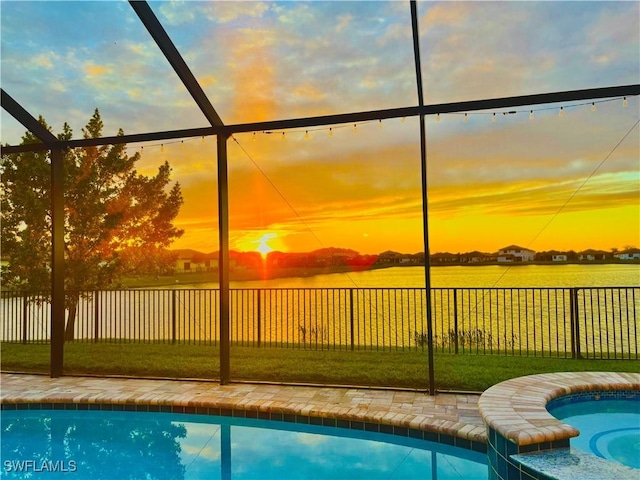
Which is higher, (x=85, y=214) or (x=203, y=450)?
(x=85, y=214)

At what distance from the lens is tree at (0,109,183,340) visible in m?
8.08

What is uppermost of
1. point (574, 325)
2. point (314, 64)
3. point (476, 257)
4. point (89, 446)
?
point (314, 64)

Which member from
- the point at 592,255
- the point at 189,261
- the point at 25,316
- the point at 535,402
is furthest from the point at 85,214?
the point at 592,255

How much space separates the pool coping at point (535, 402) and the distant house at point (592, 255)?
4.23 meters

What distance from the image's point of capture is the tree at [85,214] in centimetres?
808

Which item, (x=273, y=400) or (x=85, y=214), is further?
(x=85, y=214)

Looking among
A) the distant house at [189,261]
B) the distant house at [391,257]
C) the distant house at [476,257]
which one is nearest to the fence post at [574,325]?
the distant house at [476,257]

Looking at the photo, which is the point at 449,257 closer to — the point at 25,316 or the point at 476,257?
the point at 476,257

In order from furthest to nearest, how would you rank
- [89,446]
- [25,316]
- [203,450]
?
[25,316] < [89,446] < [203,450]

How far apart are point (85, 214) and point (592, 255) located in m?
9.70

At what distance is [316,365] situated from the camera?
18.7 feet

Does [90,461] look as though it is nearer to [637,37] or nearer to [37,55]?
[37,55]

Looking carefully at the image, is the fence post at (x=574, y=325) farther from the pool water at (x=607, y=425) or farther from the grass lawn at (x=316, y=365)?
the pool water at (x=607, y=425)

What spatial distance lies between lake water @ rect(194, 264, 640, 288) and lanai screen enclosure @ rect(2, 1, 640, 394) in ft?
9.87
